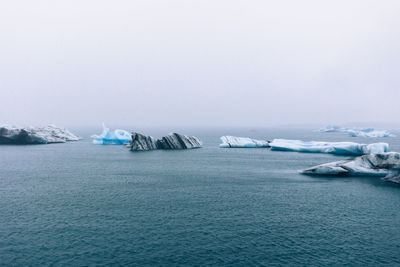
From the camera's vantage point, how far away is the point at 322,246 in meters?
18.3

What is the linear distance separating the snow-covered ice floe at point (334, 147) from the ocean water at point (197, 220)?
18657 millimetres

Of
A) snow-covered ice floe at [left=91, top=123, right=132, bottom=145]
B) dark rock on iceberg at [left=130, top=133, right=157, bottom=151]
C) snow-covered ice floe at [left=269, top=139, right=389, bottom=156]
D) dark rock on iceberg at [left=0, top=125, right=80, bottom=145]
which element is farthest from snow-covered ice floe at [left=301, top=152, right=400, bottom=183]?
dark rock on iceberg at [left=0, top=125, right=80, bottom=145]

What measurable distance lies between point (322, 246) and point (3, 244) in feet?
65.5

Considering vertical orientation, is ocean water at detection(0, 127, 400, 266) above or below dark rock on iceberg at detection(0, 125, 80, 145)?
below

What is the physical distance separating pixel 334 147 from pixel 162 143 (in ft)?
140

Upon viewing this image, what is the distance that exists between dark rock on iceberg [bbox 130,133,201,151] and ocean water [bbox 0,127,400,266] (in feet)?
113

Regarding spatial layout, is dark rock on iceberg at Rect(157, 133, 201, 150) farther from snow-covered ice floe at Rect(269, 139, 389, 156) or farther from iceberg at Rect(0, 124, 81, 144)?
iceberg at Rect(0, 124, 81, 144)

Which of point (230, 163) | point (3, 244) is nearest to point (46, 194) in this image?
point (3, 244)

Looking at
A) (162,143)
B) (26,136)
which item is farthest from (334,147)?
(26,136)

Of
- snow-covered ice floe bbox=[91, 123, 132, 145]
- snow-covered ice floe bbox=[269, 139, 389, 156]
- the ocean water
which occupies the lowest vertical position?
the ocean water

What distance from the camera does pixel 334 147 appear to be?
64500 mm

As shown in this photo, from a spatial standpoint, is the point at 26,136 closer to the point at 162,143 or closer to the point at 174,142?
the point at 162,143

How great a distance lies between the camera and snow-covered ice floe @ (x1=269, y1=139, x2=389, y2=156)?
54.9 m

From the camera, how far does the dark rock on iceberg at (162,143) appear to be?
75.3 meters
